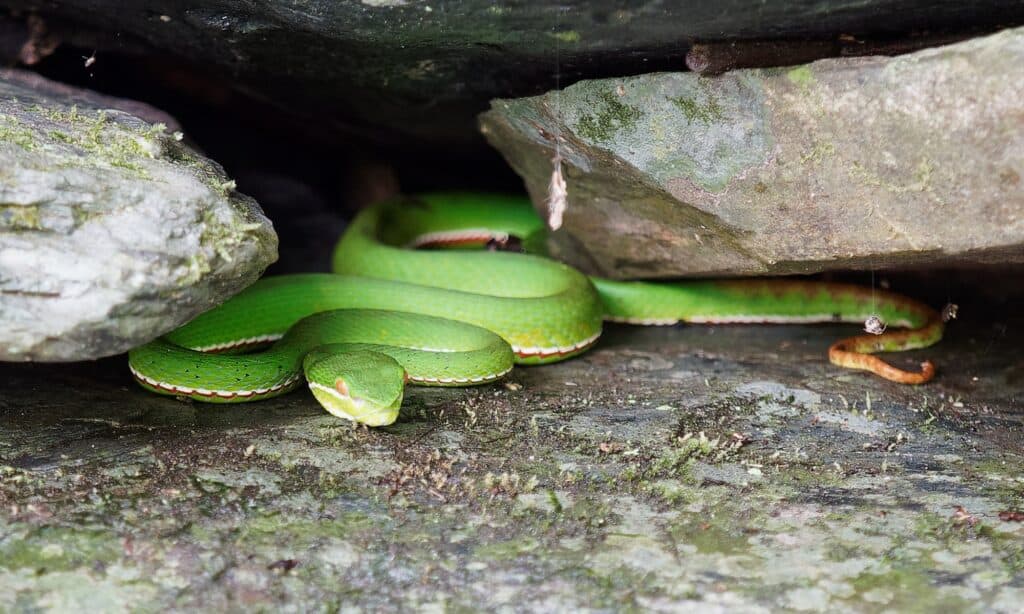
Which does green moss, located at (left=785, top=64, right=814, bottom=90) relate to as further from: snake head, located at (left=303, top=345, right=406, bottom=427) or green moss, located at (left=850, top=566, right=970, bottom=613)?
snake head, located at (left=303, top=345, right=406, bottom=427)

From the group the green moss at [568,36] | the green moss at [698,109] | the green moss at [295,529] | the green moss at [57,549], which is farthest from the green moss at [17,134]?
the green moss at [698,109]

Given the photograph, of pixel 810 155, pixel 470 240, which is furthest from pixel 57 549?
pixel 470 240

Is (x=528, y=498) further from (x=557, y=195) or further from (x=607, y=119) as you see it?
(x=607, y=119)

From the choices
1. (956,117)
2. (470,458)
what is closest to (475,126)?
(470,458)

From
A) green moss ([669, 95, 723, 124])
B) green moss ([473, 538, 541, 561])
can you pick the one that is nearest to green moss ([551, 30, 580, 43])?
green moss ([669, 95, 723, 124])

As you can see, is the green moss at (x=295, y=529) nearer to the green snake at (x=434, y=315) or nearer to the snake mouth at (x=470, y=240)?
the green snake at (x=434, y=315)

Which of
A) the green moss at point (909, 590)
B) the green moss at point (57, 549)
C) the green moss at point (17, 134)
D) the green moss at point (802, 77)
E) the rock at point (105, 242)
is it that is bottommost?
the green moss at point (57, 549)
